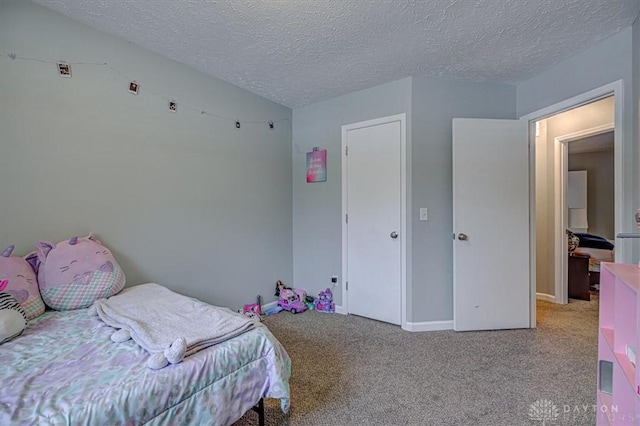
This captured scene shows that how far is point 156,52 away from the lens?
93.2 inches

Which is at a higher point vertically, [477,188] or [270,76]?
[270,76]

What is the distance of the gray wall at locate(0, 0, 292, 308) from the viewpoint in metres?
1.77

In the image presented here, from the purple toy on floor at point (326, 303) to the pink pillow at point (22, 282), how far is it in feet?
7.68

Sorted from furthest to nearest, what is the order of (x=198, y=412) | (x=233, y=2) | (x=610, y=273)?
(x=233, y=2)
(x=610, y=273)
(x=198, y=412)

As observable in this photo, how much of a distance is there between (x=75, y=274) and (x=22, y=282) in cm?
22

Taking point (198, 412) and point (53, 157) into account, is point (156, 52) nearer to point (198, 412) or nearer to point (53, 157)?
point (53, 157)

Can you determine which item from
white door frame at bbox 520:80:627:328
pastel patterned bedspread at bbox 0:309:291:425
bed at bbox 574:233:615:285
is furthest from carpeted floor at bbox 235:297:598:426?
bed at bbox 574:233:615:285

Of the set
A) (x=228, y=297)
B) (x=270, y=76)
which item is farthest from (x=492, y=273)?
(x=270, y=76)

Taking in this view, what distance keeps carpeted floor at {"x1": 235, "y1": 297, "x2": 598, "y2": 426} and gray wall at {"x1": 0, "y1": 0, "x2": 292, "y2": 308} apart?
1.02 meters

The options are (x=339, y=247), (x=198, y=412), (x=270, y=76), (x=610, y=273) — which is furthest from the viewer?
(x=339, y=247)

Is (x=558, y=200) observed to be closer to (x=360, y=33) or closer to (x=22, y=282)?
(x=360, y=33)

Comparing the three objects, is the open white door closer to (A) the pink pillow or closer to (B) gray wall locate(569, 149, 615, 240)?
(A) the pink pillow

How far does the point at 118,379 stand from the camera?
1079 millimetres

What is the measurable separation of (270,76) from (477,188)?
2.16 m
